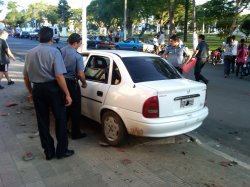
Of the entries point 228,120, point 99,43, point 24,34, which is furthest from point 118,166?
point 24,34

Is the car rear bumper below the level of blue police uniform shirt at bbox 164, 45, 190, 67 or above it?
below

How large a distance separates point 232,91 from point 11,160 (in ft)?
25.5

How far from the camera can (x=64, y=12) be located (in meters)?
95.8

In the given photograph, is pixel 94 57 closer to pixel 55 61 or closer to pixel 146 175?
pixel 55 61

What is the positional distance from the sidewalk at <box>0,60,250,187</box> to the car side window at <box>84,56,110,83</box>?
1.05 metres

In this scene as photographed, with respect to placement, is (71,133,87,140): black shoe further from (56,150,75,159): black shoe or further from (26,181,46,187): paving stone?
(26,181,46,187): paving stone

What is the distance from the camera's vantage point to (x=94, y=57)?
6.04 m

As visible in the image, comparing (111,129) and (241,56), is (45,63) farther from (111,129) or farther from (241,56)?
(241,56)

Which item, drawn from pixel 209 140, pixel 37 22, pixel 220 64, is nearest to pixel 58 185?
pixel 209 140

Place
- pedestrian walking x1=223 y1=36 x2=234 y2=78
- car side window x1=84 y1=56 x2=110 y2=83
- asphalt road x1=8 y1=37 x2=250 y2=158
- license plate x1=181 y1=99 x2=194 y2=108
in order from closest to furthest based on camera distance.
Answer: license plate x1=181 y1=99 x2=194 y2=108, car side window x1=84 y1=56 x2=110 y2=83, asphalt road x1=8 y1=37 x2=250 y2=158, pedestrian walking x1=223 y1=36 x2=234 y2=78

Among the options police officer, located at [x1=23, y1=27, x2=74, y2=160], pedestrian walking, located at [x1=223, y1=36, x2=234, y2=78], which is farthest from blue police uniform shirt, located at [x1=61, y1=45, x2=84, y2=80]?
pedestrian walking, located at [x1=223, y1=36, x2=234, y2=78]

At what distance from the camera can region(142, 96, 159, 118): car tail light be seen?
4.68 m

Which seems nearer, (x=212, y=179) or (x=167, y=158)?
(x=212, y=179)

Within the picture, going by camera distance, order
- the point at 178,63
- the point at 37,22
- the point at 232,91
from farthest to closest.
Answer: the point at 37,22 → the point at 232,91 → the point at 178,63
